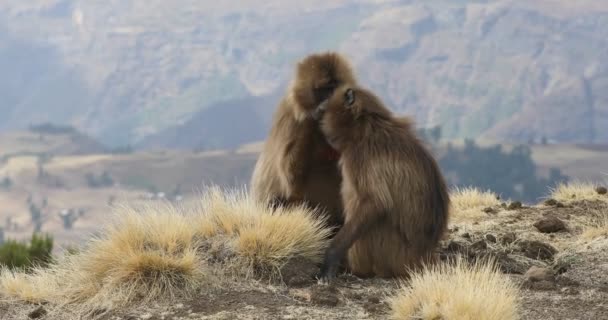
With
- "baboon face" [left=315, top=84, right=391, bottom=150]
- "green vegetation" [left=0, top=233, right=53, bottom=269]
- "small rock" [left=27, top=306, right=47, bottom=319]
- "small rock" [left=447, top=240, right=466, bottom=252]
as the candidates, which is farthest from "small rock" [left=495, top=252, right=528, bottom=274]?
"green vegetation" [left=0, top=233, right=53, bottom=269]

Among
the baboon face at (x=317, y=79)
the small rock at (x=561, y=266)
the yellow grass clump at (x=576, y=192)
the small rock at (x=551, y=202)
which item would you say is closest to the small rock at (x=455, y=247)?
the small rock at (x=561, y=266)

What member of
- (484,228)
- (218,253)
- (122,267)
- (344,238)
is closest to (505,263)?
(484,228)

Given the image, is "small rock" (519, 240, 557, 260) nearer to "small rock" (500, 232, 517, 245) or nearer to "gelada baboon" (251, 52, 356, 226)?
"small rock" (500, 232, 517, 245)

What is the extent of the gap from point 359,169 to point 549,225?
289cm

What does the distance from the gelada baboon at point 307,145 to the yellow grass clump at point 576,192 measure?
14.3 ft

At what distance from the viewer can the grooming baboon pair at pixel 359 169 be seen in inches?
264

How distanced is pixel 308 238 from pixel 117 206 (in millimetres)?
1754

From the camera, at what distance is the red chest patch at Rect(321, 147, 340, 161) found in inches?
285

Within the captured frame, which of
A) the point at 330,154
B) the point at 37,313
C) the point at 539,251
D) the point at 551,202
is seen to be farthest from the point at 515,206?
the point at 37,313

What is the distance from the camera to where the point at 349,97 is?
688cm

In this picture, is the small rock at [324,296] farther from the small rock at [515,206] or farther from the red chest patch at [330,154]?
the small rock at [515,206]

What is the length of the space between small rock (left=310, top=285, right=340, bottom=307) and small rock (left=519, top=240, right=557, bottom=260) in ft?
7.52

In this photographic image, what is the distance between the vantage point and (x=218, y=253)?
280 inches

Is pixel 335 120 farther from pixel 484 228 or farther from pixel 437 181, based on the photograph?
pixel 484 228
